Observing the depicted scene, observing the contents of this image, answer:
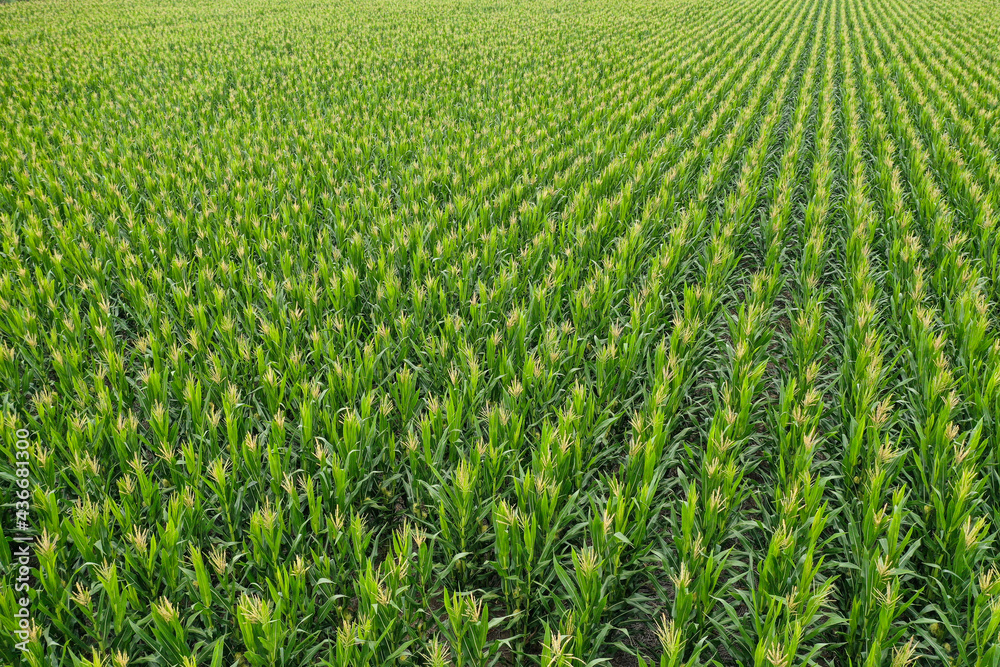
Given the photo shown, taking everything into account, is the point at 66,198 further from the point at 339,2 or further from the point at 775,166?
the point at 339,2

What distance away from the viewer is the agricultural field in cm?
181

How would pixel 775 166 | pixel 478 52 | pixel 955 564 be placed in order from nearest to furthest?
1. pixel 955 564
2. pixel 775 166
3. pixel 478 52

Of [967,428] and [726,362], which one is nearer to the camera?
[967,428]

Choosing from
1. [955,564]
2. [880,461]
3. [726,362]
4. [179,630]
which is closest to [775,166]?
[726,362]

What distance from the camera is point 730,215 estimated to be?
16.0ft

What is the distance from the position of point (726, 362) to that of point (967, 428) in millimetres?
1071

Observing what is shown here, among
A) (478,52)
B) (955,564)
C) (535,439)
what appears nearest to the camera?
(955,564)

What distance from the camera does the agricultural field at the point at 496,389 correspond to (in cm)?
181

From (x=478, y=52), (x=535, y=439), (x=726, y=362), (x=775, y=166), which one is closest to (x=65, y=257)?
(x=535, y=439)

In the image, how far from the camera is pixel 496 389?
2.99 meters

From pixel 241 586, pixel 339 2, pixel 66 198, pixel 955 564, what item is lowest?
pixel 241 586

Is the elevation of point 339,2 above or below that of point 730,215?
above

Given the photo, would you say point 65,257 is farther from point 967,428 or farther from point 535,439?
point 967,428

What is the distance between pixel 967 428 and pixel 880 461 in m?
0.85
